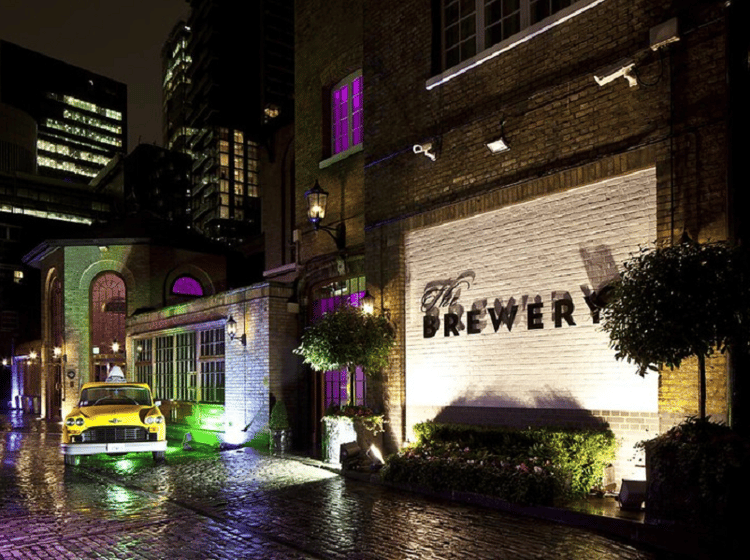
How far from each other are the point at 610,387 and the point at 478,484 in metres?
2.15

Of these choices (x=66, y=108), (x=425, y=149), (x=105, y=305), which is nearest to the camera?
(x=425, y=149)

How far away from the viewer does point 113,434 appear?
14.7m

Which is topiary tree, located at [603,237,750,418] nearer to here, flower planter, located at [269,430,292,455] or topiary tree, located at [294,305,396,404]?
topiary tree, located at [294,305,396,404]

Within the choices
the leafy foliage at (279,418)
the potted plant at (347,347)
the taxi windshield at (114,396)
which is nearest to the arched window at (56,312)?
the taxi windshield at (114,396)

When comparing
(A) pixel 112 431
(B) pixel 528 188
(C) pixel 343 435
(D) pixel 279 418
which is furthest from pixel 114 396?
(B) pixel 528 188

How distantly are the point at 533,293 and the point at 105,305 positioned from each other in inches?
923

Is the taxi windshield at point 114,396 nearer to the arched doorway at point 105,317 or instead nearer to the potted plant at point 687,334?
the potted plant at point 687,334

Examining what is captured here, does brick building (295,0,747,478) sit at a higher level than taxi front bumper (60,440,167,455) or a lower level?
higher

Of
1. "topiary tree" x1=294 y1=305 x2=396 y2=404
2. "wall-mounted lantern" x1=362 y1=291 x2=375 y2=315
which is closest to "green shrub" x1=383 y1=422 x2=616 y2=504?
"topiary tree" x1=294 y1=305 x2=396 y2=404

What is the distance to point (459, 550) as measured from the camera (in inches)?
284

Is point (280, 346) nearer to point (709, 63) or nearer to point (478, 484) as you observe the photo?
point (478, 484)

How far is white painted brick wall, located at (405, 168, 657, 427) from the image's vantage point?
9.52 metres

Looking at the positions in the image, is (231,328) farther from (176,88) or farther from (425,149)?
(176,88)

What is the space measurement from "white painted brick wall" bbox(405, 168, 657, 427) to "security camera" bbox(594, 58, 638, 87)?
48.0 inches
